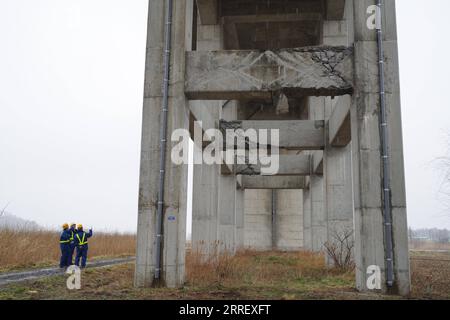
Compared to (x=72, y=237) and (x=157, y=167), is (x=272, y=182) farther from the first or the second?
(x=157, y=167)

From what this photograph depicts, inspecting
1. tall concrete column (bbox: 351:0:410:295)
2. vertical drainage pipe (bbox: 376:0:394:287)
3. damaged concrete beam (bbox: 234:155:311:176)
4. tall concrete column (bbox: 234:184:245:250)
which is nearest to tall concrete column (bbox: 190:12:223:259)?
tall concrete column (bbox: 351:0:410:295)

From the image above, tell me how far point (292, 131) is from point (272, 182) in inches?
429

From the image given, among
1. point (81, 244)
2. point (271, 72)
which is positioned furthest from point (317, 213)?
point (271, 72)

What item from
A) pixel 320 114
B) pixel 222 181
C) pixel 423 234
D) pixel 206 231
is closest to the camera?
pixel 206 231

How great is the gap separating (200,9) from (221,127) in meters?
4.54

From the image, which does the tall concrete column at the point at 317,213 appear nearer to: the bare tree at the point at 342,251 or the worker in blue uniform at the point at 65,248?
the bare tree at the point at 342,251

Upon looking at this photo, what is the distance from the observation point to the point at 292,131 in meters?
17.3

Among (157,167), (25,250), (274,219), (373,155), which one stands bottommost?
(25,250)

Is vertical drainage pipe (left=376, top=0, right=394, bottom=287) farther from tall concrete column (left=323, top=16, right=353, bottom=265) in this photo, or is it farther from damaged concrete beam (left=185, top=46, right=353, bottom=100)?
tall concrete column (left=323, top=16, right=353, bottom=265)

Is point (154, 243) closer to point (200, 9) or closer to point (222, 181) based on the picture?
point (200, 9)

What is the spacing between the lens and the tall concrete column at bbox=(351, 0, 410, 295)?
28.5 ft

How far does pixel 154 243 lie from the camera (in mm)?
9195

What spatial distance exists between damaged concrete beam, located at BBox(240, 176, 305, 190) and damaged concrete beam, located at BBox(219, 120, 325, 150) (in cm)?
1062

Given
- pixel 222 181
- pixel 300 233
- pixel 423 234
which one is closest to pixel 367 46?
pixel 222 181
